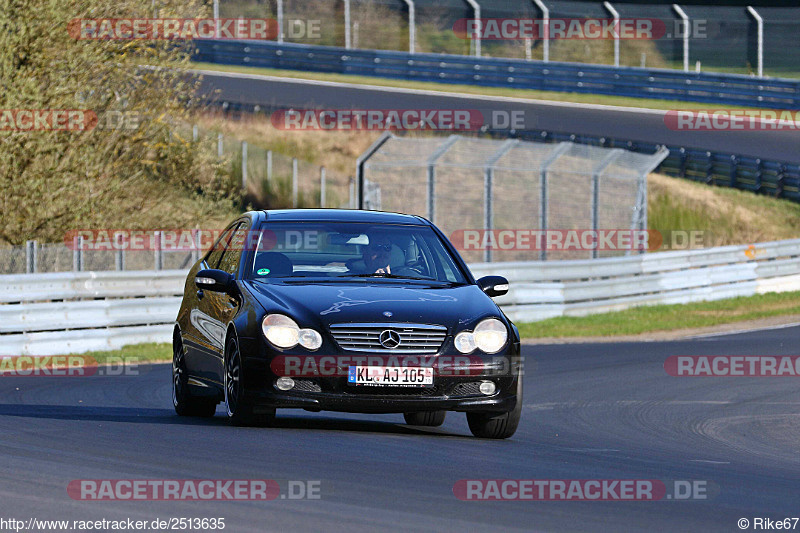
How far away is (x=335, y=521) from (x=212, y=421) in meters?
4.60

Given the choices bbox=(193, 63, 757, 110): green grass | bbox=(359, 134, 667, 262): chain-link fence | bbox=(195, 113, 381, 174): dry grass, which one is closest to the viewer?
bbox=(359, 134, 667, 262): chain-link fence

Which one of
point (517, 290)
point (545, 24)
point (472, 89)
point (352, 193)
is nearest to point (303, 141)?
point (352, 193)

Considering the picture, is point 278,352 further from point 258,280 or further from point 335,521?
point 335,521

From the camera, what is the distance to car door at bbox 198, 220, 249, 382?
10242 millimetres

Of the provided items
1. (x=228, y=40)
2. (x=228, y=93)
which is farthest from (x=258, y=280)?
(x=228, y=40)

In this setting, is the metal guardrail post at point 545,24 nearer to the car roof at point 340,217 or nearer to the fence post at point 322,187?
the fence post at point 322,187

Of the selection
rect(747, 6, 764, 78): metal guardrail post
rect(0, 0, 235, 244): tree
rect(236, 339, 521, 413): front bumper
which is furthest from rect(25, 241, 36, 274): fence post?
Result: rect(747, 6, 764, 78): metal guardrail post

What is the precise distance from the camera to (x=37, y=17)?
2073 cm

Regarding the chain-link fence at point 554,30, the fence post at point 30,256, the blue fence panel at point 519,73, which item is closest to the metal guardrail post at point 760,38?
the chain-link fence at point 554,30

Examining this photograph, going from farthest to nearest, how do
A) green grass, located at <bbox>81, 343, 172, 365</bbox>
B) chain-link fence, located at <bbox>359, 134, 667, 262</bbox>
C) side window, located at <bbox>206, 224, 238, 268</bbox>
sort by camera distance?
chain-link fence, located at <bbox>359, 134, 667, 262</bbox> → green grass, located at <bbox>81, 343, 172, 365</bbox> → side window, located at <bbox>206, 224, 238, 268</bbox>

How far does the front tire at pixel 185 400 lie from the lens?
37.2ft

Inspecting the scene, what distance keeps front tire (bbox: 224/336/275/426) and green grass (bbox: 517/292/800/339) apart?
1231 cm

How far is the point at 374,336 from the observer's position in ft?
30.8

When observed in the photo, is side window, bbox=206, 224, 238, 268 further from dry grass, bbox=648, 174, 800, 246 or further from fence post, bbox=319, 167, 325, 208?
dry grass, bbox=648, 174, 800, 246
